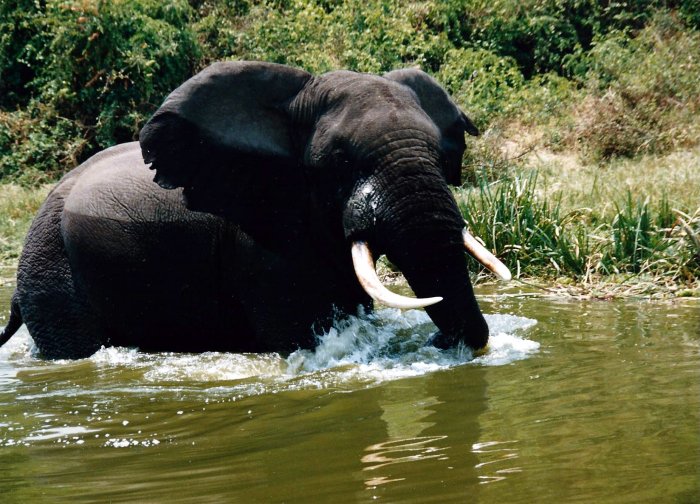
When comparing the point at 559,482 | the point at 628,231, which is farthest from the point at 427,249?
the point at 628,231

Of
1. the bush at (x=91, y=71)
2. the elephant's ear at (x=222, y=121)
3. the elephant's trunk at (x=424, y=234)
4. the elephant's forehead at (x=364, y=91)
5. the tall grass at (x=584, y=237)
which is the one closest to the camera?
the elephant's trunk at (x=424, y=234)

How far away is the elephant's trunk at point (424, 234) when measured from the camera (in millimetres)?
5555

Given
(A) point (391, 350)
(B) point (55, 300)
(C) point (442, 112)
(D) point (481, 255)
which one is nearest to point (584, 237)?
(C) point (442, 112)

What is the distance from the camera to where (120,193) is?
6.95 m

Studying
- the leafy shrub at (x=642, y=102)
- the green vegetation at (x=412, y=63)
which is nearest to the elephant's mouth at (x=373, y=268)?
the green vegetation at (x=412, y=63)

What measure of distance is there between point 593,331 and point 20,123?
14.6 metres

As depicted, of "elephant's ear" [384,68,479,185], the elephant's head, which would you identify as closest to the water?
the elephant's head

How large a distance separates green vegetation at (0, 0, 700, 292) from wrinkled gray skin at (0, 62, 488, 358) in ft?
23.1

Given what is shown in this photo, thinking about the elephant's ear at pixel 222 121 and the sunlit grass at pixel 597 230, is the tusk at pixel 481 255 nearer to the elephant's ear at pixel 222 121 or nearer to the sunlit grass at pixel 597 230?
the elephant's ear at pixel 222 121

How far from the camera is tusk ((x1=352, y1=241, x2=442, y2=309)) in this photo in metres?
5.42

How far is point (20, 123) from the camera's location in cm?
1908

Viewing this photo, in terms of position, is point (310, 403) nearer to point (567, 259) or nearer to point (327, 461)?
point (327, 461)

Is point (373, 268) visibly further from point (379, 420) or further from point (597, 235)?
point (597, 235)

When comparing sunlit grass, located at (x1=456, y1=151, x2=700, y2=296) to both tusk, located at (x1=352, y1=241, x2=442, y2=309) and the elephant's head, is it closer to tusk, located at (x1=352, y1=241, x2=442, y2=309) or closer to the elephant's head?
the elephant's head
